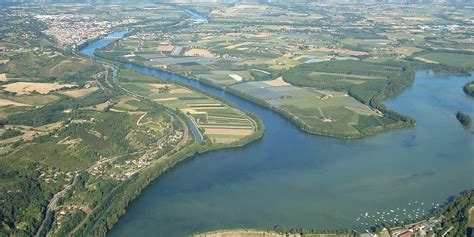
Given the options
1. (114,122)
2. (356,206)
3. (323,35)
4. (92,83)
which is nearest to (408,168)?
(356,206)

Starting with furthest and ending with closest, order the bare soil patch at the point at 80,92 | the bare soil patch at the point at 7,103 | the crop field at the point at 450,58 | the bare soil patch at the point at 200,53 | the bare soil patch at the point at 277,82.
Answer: the bare soil patch at the point at 200,53, the crop field at the point at 450,58, the bare soil patch at the point at 277,82, the bare soil patch at the point at 80,92, the bare soil patch at the point at 7,103

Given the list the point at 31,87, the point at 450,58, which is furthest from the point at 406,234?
the point at 450,58

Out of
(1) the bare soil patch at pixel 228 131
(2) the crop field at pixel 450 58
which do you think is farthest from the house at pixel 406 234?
(2) the crop field at pixel 450 58

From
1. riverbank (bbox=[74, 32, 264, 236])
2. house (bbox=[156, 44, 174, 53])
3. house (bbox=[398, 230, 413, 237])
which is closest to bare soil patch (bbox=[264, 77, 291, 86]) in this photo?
riverbank (bbox=[74, 32, 264, 236])

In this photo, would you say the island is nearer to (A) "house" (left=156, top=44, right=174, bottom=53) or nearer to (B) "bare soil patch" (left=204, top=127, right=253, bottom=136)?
(A) "house" (left=156, top=44, right=174, bottom=53)

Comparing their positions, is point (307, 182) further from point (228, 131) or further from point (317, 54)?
point (317, 54)

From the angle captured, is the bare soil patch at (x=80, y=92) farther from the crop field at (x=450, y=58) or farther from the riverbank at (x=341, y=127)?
the crop field at (x=450, y=58)
